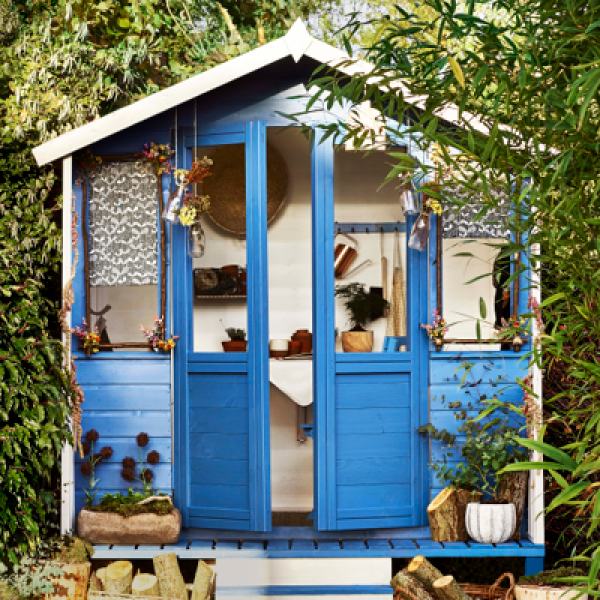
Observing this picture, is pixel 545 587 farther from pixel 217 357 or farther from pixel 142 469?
pixel 142 469

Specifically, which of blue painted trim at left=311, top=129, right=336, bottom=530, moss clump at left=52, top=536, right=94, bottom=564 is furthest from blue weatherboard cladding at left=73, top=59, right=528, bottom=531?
moss clump at left=52, top=536, right=94, bottom=564

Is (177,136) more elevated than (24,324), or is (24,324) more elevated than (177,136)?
(177,136)

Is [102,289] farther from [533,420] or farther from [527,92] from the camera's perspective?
[527,92]

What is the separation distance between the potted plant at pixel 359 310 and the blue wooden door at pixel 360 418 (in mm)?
131

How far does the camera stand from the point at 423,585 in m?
4.14

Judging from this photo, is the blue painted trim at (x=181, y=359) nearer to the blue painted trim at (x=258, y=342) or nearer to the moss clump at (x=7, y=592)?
the blue painted trim at (x=258, y=342)

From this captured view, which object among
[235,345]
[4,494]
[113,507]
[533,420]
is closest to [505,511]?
[533,420]

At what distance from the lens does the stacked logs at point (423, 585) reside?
4.06 metres

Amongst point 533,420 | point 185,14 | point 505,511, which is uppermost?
point 185,14

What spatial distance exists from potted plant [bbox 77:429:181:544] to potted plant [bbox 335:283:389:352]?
1.48 metres

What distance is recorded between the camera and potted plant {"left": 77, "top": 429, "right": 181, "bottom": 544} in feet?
14.2

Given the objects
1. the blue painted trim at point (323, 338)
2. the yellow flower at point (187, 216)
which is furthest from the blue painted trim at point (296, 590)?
the yellow flower at point (187, 216)

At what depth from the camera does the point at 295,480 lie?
6035 mm

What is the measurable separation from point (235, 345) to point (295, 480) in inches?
64.7
